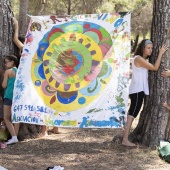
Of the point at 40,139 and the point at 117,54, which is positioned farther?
the point at 40,139

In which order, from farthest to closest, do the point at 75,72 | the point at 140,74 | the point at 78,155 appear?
the point at 75,72 → the point at 140,74 → the point at 78,155

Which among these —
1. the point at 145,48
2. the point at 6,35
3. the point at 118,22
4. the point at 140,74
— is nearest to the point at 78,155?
the point at 140,74

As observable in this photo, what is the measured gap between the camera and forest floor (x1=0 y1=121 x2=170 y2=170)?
17.0 ft

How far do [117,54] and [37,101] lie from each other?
1466 mm

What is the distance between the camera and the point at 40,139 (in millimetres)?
6629

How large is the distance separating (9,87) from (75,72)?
1.13 m

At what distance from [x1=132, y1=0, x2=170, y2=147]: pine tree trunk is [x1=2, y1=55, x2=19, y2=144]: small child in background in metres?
2.22

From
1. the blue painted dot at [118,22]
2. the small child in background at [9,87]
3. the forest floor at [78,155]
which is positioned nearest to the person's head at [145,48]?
the blue painted dot at [118,22]

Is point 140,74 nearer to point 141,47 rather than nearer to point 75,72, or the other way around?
point 141,47

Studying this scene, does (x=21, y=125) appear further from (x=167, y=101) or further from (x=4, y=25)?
(x=167, y=101)

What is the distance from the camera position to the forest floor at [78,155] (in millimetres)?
5180

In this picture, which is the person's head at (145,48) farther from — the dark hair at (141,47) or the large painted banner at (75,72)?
the large painted banner at (75,72)

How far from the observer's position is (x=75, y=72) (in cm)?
605

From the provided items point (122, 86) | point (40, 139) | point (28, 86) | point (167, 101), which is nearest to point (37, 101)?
point (28, 86)
